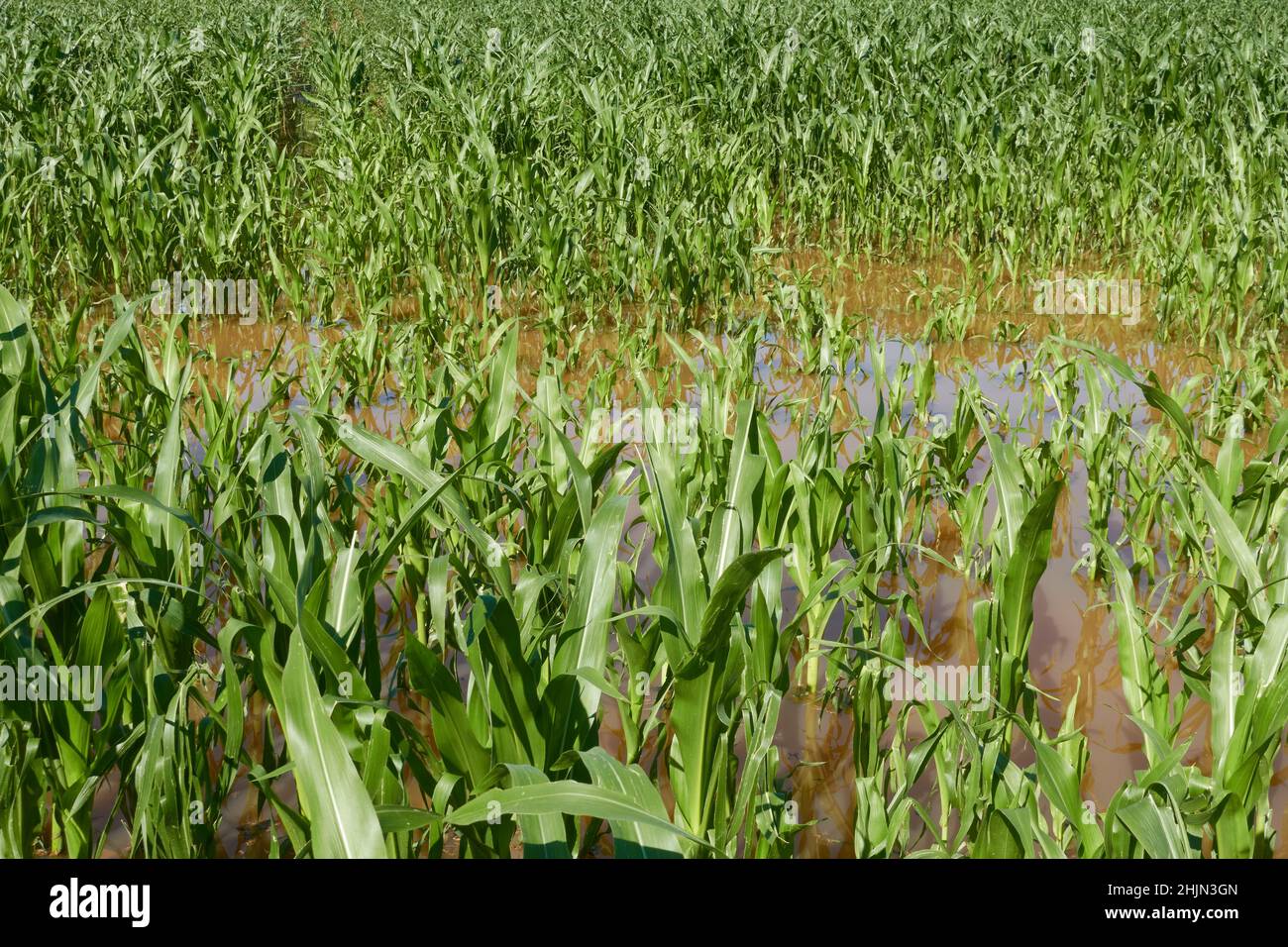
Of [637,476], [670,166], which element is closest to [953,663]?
[637,476]

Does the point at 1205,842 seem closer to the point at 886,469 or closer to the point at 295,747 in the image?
the point at 886,469

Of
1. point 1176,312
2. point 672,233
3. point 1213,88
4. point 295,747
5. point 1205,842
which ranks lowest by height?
point 1205,842

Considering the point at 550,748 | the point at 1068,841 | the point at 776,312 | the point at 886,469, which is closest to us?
the point at 550,748

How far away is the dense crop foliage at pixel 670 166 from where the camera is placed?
541cm

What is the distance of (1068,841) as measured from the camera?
1984 mm

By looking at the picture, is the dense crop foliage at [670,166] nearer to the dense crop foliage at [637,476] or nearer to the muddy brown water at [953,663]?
the dense crop foliage at [637,476]

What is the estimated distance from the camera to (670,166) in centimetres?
615

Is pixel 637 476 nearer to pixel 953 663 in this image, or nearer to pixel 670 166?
pixel 953 663

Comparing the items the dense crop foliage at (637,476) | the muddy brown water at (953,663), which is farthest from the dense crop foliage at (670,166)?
the muddy brown water at (953,663)

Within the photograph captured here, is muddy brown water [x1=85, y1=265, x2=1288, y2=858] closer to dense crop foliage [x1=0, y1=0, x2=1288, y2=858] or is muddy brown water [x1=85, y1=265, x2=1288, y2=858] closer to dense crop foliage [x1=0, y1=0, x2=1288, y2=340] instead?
dense crop foliage [x1=0, y1=0, x2=1288, y2=858]

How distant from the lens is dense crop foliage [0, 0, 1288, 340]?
5.41m
